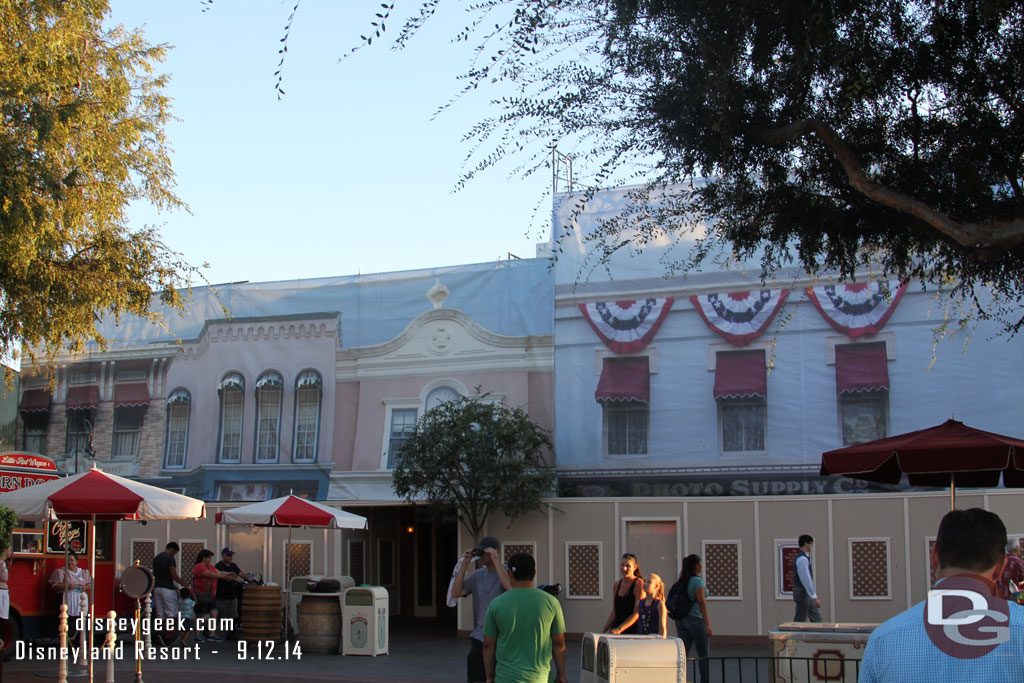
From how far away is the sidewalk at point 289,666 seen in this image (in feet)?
44.6

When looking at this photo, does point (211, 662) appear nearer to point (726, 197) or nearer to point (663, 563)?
point (663, 563)

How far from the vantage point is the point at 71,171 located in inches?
549

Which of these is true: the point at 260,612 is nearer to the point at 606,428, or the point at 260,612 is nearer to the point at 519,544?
the point at 519,544

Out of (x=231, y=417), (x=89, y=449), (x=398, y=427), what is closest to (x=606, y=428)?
(x=398, y=427)

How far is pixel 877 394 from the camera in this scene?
20.1 m

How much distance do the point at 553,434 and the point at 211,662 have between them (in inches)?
331

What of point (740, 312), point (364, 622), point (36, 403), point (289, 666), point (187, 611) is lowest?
point (289, 666)

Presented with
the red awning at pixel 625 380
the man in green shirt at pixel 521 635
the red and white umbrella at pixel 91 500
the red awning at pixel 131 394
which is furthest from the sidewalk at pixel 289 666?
the red awning at pixel 131 394

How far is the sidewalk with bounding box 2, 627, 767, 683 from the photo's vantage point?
1358 centimetres

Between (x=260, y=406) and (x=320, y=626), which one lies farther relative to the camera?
(x=260, y=406)

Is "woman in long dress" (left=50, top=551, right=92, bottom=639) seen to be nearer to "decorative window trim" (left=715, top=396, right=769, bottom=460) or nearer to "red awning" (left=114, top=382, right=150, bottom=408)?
"red awning" (left=114, top=382, right=150, bottom=408)

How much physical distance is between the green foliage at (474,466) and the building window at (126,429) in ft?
26.7

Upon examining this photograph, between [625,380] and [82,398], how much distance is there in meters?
13.1

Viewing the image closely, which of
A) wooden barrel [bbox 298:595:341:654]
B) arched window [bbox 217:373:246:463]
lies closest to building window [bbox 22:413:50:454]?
arched window [bbox 217:373:246:463]
